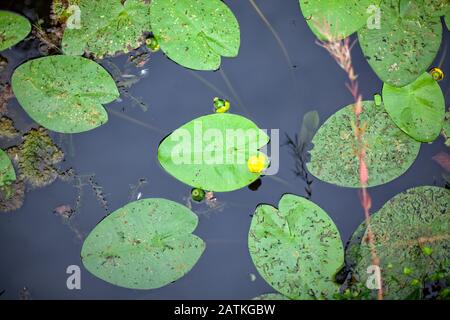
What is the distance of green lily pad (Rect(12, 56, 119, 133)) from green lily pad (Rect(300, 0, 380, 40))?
101cm

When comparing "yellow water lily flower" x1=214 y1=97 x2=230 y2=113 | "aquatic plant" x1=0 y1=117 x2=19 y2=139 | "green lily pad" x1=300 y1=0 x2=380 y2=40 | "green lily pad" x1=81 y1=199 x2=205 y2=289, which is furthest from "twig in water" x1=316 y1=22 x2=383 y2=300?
"aquatic plant" x1=0 y1=117 x2=19 y2=139

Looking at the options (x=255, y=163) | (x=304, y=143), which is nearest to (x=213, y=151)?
(x=255, y=163)

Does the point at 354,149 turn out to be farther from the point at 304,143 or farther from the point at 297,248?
the point at 297,248

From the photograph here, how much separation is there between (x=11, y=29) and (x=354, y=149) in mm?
1728

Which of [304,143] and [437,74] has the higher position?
[437,74]

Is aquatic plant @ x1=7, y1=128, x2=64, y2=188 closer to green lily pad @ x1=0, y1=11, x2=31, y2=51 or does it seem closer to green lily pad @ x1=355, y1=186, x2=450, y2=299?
green lily pad @ x1=0, y1=11, x2=31, y2=51

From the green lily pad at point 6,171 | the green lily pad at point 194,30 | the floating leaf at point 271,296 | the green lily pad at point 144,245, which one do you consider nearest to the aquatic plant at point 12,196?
the green lily pad at point 6,171

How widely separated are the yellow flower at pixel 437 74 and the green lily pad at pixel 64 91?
155 centimetres

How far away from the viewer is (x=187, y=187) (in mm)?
2035

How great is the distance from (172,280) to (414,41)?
1586 millimetres

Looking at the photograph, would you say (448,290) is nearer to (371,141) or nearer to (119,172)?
(371,141)

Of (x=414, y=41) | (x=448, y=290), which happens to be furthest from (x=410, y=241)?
(x=414, y=41)

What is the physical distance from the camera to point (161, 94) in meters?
2.10

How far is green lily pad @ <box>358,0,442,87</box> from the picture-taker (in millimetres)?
2035
